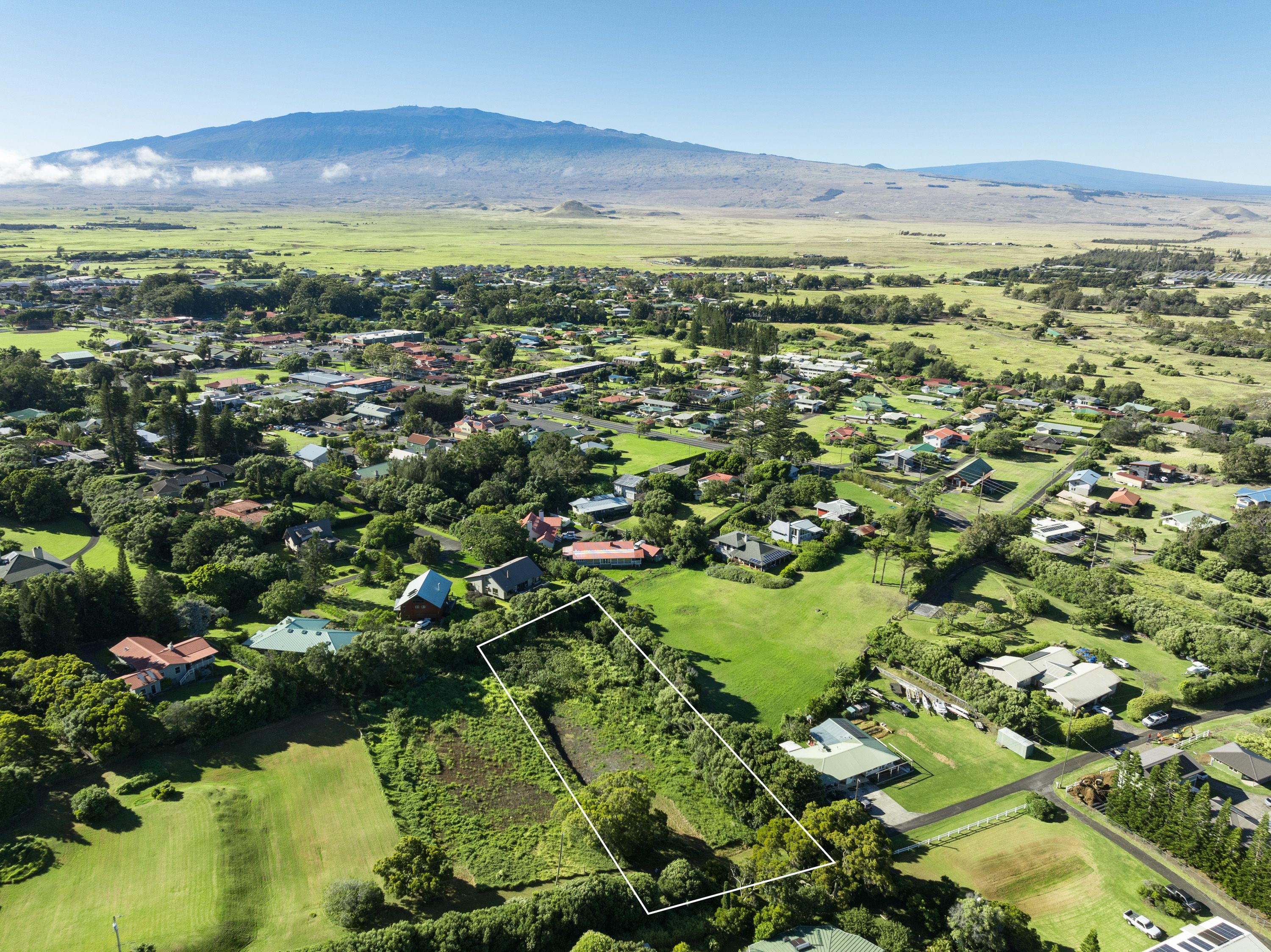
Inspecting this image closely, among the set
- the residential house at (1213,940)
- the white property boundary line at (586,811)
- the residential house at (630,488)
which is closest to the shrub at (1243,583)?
the residential house at (1213,940)

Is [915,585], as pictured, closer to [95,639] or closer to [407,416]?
[95,639]

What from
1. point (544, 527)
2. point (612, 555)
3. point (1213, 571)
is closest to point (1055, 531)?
point (1213, 571)

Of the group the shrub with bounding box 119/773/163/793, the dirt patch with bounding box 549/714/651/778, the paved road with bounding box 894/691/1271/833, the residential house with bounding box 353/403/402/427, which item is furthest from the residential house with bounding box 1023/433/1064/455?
the shrub with bounding box 119/773/163/793

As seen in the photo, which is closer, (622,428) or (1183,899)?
(1183,899)

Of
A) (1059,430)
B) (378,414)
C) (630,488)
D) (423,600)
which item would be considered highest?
(378,414)

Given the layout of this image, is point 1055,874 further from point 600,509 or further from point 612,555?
point 600,509

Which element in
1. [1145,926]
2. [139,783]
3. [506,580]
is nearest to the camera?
[1145,926]
